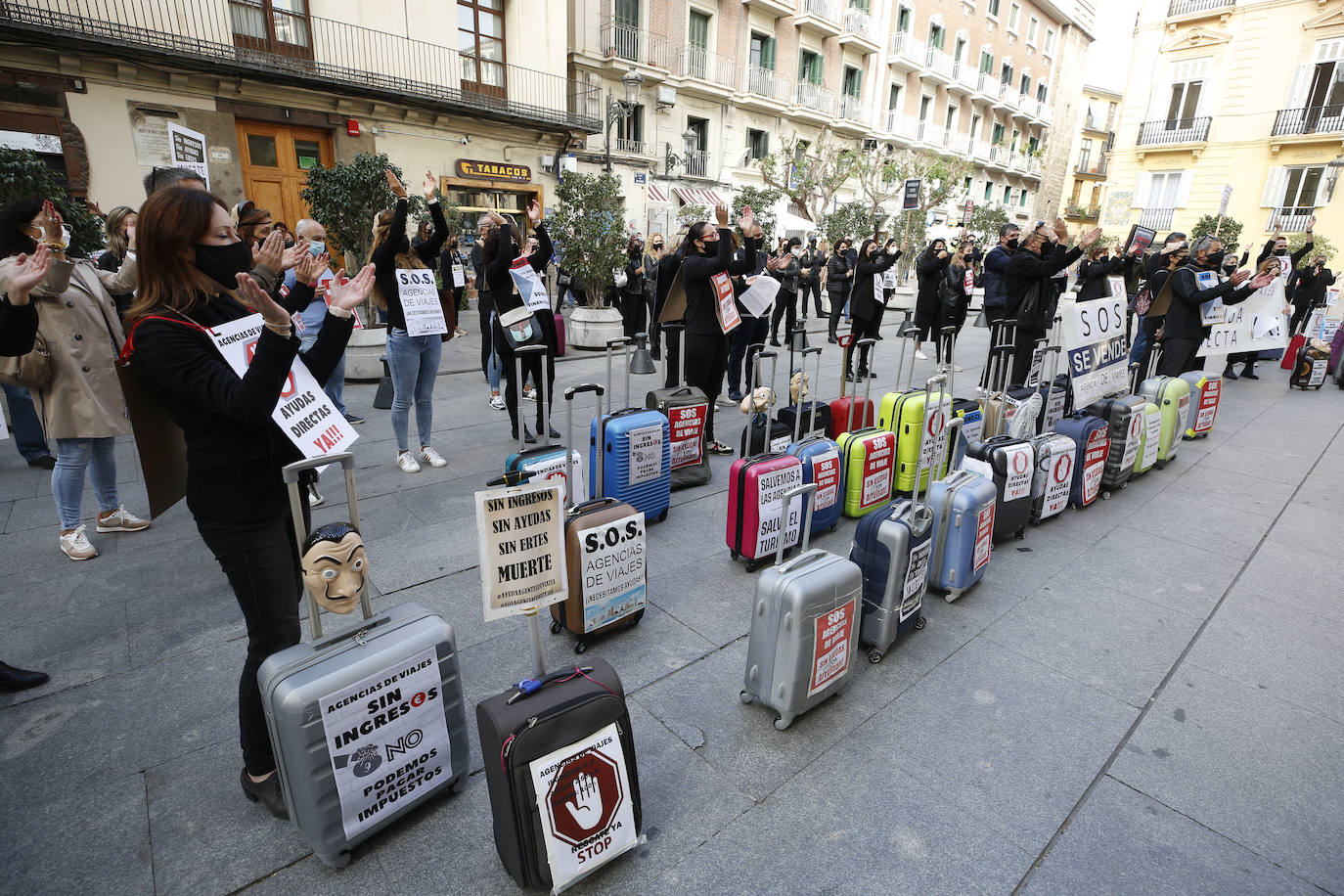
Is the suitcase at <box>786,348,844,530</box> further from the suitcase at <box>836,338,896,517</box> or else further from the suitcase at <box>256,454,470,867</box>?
the suitcase at <box>256,454,470,867</box>

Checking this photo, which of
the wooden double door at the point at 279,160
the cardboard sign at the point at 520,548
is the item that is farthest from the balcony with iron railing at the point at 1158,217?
the cardboard sign at the point at 520,548

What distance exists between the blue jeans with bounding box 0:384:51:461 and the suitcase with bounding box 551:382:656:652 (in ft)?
16.0

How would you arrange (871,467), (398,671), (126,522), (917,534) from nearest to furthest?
1. (398,671)
2. (917,534)
3. (126,522)
4. (871,467)

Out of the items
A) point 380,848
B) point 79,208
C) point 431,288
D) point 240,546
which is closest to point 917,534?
point 380,848

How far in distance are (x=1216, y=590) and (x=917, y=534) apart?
2.27 metres

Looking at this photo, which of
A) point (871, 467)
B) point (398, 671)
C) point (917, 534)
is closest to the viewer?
point (398, 671)

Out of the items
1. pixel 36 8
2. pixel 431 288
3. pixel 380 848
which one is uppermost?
pixel 36 8

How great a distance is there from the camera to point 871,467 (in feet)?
14.6

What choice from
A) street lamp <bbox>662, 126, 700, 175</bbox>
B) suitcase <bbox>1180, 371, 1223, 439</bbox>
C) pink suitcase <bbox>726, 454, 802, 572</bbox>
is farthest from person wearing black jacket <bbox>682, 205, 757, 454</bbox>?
street lamp <bbox>662, 126, 700, 175</bbox>

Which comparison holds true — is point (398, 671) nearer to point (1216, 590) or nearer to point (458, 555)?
point (458, 555)

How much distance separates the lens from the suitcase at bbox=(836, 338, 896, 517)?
4.39 m

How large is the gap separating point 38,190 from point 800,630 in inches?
348

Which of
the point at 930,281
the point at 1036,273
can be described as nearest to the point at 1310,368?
the point at 930,281

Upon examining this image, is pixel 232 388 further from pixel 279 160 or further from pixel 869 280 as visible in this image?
pixel 279 160
